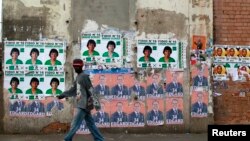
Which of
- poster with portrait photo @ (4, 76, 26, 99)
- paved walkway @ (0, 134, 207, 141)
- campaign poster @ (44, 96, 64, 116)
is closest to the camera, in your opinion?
paved walkway @ (0, 134, 207, 141)

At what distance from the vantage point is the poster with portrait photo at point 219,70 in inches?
438

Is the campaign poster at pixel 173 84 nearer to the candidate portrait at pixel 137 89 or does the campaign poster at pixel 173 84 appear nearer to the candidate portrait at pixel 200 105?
the candidate portrait at pixel 200 105

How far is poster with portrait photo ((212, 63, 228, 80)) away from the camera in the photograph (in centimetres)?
1112

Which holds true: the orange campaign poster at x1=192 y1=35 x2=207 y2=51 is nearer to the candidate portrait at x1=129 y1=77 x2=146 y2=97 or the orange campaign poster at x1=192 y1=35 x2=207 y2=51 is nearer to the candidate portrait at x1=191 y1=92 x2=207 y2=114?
the candidate portrait at x1=191 y1=92 x2=207 y2=114

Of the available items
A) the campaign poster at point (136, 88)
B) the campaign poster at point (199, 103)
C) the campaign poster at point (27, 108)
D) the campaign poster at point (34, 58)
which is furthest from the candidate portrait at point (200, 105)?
the campaign poster at point (34, 58)

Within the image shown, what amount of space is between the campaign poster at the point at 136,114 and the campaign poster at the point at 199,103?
120cm

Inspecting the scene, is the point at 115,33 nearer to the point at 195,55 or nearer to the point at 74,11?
the point at 74,11

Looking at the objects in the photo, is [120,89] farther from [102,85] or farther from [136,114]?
[136,114]

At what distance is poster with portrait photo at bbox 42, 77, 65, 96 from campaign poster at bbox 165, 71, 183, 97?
2.40 metres

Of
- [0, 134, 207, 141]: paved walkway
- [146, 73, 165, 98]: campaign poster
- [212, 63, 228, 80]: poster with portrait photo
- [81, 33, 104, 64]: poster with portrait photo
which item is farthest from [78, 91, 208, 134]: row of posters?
[81, 33, 104, 64]: poster with portrait photo

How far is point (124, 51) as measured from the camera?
1080cm

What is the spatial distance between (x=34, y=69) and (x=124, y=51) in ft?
6.73

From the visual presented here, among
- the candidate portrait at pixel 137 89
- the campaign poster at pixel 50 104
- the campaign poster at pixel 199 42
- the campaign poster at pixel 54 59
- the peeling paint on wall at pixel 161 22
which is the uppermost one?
the peeling paint on wall at pixel 161 22

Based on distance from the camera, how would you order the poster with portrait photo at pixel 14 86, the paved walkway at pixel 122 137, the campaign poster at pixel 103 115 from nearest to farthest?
the paved walkway at pixel 122 137
the poster with portrait photo at pixel 14 86
the campaign poster at pixel 103 115
